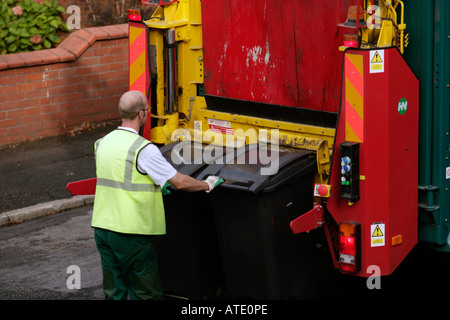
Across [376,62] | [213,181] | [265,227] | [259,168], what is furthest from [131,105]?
[376,62]

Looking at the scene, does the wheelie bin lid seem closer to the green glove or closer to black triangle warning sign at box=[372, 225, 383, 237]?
the green glove

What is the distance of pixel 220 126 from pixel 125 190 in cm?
120

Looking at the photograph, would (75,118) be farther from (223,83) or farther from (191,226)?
(191,226)

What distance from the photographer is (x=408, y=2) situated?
476cm

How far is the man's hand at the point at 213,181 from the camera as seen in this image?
4773mm

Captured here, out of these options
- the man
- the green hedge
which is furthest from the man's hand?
the green hedge

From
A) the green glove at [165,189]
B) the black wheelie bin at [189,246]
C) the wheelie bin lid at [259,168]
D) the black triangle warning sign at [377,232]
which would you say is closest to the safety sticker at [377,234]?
the black triangle warning sign at [377,232]

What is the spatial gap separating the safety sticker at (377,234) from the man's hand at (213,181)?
89cm

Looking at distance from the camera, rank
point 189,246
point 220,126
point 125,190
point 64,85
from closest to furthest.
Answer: point 125,190
point 189,246
point 220,126
point 64,85

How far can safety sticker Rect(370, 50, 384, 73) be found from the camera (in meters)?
4.53

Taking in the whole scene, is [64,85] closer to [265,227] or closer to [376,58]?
[265,227]

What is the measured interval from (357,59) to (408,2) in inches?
20.0

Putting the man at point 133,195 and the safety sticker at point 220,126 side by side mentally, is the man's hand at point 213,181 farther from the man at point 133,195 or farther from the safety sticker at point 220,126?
the safety sticker at point 220,126

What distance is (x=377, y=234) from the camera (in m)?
4.73
